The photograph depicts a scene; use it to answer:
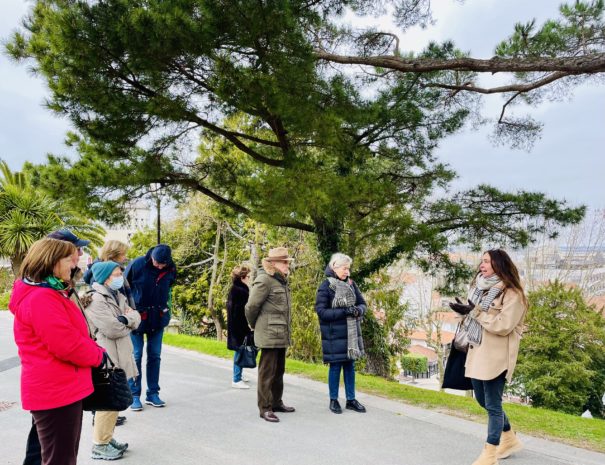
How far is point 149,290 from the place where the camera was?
212 inches

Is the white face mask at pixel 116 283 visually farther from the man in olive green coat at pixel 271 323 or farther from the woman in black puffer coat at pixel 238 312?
the woman in black puffer coat at pixel 238 312

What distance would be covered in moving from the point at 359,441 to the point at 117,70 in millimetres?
5888

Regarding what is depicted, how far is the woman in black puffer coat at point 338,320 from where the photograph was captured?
527cm

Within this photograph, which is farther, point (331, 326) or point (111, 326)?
point (331, 326)

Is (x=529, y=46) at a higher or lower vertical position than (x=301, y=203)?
higher

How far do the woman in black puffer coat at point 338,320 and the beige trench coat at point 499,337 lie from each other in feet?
→ 5.28

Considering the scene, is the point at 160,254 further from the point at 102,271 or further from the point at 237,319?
the point at 237,319

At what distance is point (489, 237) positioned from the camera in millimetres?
9898

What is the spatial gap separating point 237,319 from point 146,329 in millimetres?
1252

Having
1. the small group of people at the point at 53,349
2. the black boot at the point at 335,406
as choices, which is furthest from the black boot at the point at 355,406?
the small group of people at the point at 53,349

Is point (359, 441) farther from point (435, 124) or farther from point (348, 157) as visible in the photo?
point (435, 124)

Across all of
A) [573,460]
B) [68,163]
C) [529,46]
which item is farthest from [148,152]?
[573,460]

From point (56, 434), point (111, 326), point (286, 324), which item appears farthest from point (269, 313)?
point (56, 434)

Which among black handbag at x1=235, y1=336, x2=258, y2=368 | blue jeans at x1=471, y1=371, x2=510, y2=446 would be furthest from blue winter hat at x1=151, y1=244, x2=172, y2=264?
blue jeans at x1=471, y1=371, x2=510, y2=446
